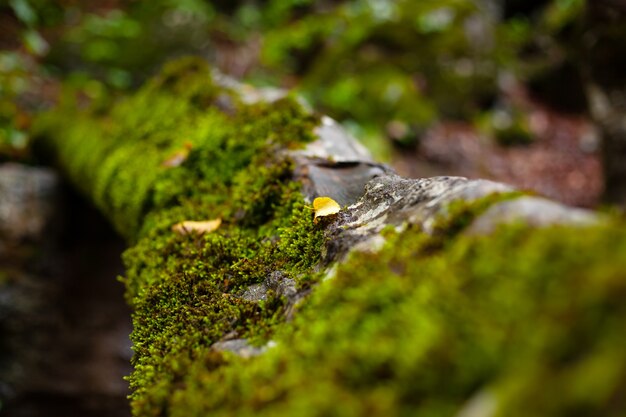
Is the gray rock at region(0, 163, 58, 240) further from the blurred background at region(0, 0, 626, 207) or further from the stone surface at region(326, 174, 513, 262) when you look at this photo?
the stone surface at region(326, 174, 513, 262)

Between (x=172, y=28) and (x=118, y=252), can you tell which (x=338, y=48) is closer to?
(x=172, y=28)

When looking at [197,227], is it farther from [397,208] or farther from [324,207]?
[397,208]

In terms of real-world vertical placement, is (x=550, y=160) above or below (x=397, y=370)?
below

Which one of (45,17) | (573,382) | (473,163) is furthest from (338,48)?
(573,382)

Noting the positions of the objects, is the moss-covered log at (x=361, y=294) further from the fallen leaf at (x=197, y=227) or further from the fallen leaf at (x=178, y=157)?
the fallen leaf at (x=178, y=157)

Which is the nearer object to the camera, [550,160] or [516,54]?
[550,160]

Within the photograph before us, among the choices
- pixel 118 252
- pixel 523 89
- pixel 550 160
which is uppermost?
pixel 523 89

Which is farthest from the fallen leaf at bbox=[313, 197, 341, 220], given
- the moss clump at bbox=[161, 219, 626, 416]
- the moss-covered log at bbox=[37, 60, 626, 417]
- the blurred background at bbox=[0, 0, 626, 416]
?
the blurred background at bbox=[0, 0, 626, 416]
